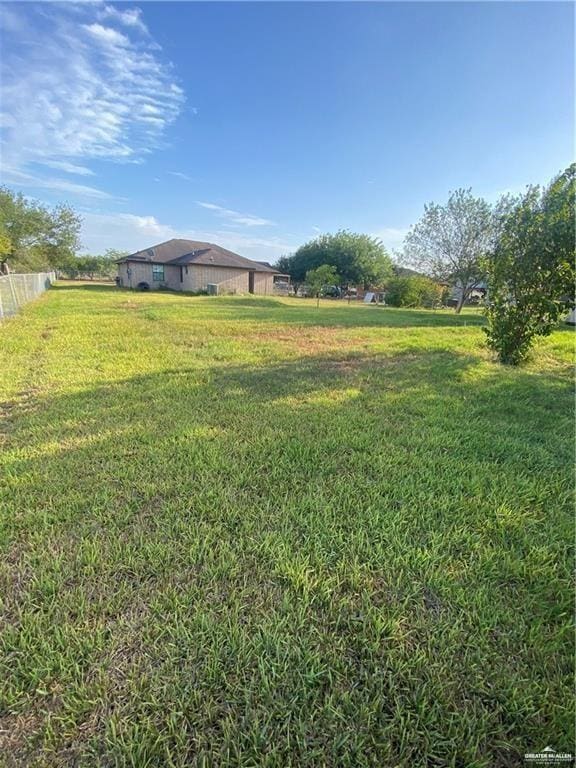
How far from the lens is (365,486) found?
2492 mm

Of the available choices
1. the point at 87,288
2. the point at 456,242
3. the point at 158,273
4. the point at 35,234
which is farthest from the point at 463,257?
the point at 35,234

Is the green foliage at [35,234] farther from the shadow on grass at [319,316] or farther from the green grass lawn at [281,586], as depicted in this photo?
the green grass lawn at [281,586]

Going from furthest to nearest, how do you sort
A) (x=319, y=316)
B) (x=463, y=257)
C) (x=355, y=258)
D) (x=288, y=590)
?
1. (x=355, y=258)
2. (x=463, y=257)
3. (x=319, y=316)
4. (x=288, y=590)

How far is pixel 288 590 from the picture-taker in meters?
1.66

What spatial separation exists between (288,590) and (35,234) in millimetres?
42200

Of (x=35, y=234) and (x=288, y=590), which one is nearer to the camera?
(x=288, y=590)

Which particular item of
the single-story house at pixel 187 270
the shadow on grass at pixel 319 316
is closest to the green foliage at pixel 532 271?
the shadow on grass at pixel 319 316

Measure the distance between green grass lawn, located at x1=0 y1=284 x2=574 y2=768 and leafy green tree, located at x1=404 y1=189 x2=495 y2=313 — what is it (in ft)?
70.6

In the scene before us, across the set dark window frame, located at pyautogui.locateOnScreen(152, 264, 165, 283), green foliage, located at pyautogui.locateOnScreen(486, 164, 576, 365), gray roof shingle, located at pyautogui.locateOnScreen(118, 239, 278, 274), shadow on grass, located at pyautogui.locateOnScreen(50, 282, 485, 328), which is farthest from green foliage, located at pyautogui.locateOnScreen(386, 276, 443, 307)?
green foliage, located at pyautogui.locateOnScreen(486, 164, 576, 365)

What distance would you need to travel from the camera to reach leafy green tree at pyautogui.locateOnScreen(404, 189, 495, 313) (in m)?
21.6

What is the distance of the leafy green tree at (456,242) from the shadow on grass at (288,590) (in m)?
21.8

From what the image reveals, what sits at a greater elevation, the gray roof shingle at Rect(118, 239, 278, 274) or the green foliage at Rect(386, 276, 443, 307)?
the gray roof shingle at Rect(118, 239, 278, 274)

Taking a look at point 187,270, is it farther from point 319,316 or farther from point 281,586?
point 281,586

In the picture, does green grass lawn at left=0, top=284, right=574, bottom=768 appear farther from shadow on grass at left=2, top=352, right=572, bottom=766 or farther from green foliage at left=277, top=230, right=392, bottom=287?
green foliage at left=277, top=230, right=392, bottom=287
